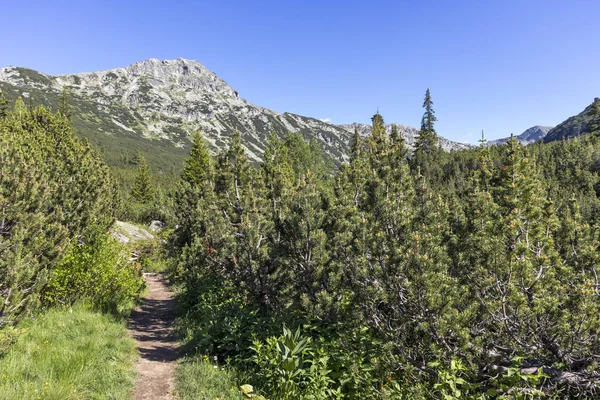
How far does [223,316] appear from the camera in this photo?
9.45 meters

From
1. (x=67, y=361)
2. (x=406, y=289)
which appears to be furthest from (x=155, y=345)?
(x=406, y=289)

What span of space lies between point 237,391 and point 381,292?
3.66 meters

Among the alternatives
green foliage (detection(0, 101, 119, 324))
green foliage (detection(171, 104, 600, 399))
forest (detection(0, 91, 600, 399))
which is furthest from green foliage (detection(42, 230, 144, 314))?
green foliage (detection(171, 104, 600, 399))

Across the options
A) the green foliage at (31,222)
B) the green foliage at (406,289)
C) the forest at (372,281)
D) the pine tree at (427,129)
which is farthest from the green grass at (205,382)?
the pine tree at (427,129)

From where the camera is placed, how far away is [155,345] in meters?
→ 9.69

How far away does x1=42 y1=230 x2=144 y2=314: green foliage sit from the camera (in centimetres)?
995

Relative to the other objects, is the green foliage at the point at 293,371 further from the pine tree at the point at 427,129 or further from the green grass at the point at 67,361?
the pine tree at the point at 427,129

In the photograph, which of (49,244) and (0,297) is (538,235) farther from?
(49,244)

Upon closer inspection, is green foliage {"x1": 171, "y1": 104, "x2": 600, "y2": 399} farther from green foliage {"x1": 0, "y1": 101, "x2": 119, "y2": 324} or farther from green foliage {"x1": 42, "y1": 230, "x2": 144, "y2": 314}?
green foliage {"x1": 0, "y1": 101, "x2": 119, "y2": 324}

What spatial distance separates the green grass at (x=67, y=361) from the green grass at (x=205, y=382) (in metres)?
1.04

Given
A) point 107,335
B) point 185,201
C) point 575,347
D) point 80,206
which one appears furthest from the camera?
point 185,201

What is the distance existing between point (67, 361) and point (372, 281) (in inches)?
248

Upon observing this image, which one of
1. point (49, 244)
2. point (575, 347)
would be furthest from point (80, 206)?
point (575, 347)

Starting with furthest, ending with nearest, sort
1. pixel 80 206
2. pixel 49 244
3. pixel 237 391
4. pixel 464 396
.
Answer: pixel 80 206 → pixel 49 244 → pixel 237 391 → pixel 464 396
